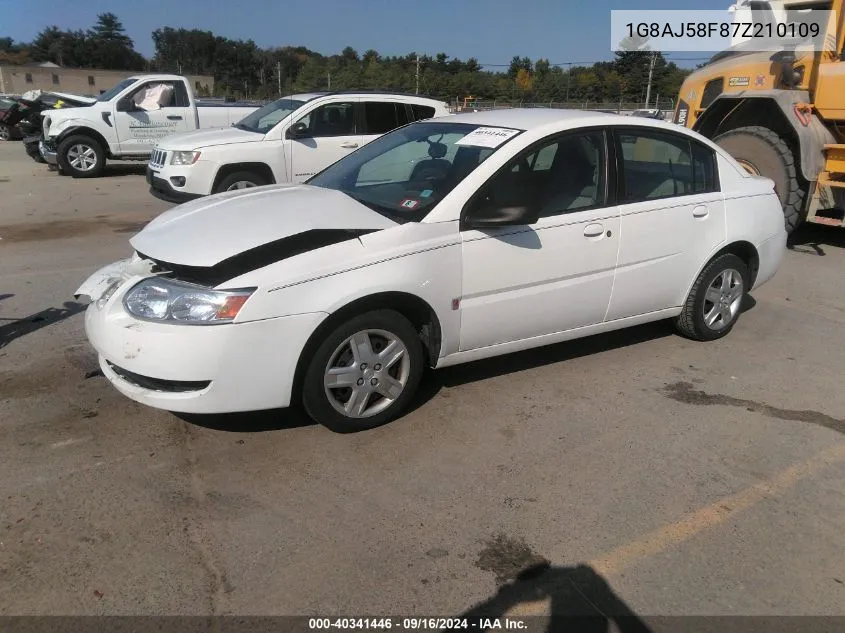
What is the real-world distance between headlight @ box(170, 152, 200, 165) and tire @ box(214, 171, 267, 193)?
450 millimetres

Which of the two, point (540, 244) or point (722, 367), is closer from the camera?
point (540, 244)

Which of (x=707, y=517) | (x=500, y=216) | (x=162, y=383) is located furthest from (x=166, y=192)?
(x=707, y=517)

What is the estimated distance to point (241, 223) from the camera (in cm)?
366

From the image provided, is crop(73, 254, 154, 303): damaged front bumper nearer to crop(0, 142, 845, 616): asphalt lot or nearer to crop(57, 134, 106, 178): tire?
crop(0, 142, 845, 616): asphalt lot

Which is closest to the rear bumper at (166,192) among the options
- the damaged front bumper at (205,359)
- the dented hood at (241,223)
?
the dented hood at (241,223)

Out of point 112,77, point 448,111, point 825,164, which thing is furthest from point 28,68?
point 825,164

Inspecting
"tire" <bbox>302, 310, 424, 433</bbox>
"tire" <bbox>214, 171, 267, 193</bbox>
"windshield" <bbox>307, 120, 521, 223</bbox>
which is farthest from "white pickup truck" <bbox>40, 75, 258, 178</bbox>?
"tire" <bbox>302, 310, 424, 433</bbox>

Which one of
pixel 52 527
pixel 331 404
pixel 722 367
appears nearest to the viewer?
pixel 52 527

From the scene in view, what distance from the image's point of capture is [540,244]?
4051 mm

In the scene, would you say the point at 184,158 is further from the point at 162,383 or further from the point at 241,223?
the point at 162,383

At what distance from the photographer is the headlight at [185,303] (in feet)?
10.6

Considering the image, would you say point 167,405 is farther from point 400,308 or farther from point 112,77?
point 112,77

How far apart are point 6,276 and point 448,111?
21.8 feet

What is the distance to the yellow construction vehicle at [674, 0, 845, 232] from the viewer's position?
793 centimetres
